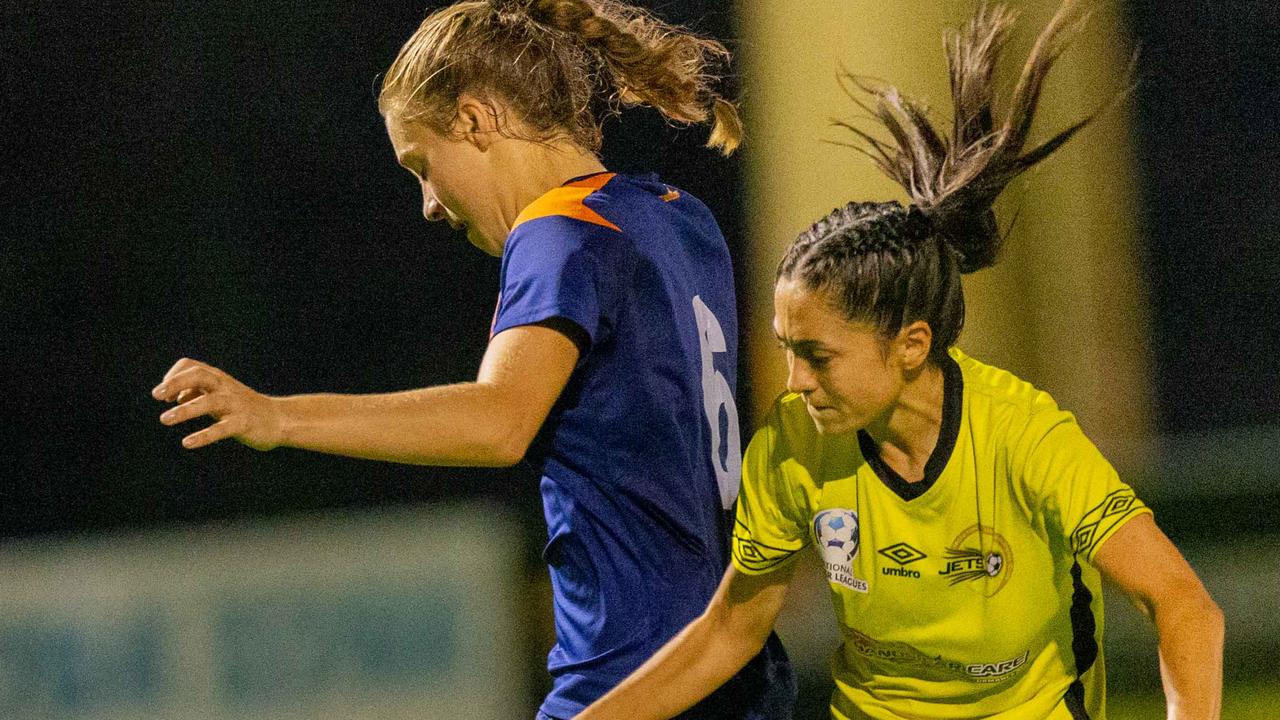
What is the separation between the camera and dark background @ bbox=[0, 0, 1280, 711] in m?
5.46

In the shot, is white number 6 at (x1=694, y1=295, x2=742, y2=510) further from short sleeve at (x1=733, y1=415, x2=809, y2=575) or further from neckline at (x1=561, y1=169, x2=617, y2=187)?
neckline at (x1=561, y1=169, x2=617, y2=187)

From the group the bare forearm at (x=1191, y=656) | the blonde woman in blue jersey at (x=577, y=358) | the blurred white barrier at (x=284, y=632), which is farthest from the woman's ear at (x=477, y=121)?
the blurred white barrier at (x=284, y=632)

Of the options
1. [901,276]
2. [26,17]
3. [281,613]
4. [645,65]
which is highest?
[26,17]

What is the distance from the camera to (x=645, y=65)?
2.31 m

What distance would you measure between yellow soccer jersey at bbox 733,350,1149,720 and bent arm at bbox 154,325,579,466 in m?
0.42

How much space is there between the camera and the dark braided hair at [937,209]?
2.01m

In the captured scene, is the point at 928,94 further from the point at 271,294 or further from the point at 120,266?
the point at 120,266

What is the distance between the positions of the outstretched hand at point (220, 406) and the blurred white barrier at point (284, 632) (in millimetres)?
2958

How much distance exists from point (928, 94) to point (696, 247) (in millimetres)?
2638

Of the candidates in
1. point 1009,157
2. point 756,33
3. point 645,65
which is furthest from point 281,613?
point 1009,157

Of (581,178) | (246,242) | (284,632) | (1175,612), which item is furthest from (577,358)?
(246,242)

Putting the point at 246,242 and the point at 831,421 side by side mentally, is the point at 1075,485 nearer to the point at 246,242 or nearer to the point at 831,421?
the point at 831,421

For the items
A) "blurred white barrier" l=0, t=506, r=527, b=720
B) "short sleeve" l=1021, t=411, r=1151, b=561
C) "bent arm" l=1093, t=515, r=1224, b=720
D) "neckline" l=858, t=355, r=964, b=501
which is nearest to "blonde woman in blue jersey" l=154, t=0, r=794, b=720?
"neckline" l=858, t=355, r=964, b=501

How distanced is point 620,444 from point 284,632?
2877 millimetres
